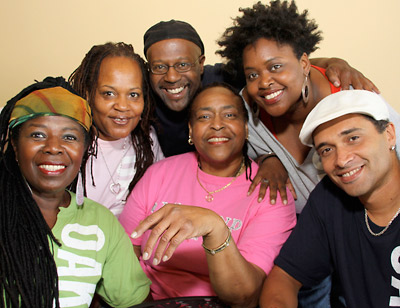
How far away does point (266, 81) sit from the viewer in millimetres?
1982

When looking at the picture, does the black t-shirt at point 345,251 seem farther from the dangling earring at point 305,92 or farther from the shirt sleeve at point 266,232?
the dangling earring at point 305,92

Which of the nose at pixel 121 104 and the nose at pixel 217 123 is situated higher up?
the nose at pixel 121 104

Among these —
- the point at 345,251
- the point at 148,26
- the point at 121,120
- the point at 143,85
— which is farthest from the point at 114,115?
the point at 148,26

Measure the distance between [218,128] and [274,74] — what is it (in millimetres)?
362

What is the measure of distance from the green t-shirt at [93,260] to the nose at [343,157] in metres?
0.86

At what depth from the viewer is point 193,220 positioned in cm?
141

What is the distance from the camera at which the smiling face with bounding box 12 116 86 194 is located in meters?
1.47

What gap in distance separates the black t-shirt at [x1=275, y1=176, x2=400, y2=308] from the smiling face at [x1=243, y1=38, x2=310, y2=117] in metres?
0.50

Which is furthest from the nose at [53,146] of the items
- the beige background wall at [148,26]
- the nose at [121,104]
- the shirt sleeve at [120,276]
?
the beige background wall at [148,26]

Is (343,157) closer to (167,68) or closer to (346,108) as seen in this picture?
(346,108)

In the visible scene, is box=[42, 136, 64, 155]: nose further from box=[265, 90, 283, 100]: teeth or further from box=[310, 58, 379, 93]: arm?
box=[310, 58, 379, 93]: arm

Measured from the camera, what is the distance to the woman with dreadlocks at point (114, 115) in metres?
2.05

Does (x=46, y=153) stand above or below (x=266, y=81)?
below

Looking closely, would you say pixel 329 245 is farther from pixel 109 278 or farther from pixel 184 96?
pixel 184 96
